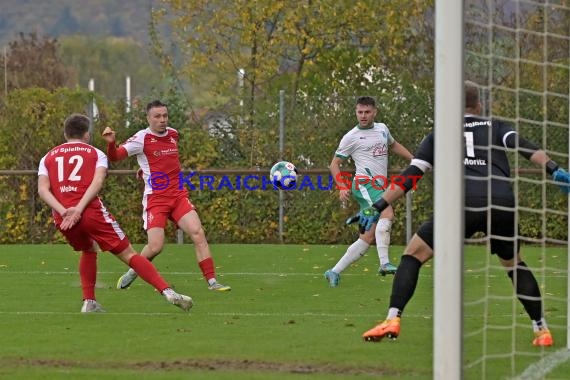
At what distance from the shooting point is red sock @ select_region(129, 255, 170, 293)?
1127cm

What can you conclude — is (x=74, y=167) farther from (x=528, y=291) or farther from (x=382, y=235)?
(x=382, y=235)

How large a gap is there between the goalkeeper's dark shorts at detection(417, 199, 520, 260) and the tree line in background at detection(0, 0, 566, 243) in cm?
1064

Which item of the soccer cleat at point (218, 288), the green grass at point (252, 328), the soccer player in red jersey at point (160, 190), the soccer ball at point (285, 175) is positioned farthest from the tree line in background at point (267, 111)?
the soccer cleat at point (218, 288)

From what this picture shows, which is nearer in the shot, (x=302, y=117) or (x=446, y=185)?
(x=446, y=185)

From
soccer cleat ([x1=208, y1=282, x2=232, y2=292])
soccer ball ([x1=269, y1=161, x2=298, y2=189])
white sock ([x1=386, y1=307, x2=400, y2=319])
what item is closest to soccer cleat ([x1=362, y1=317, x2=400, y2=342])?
white sock ([x1=386, y1=307, x2=400, y2=319])

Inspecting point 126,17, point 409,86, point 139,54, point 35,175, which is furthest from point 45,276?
point 126,17

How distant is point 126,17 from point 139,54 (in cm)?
4697

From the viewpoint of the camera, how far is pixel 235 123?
22.7 metres

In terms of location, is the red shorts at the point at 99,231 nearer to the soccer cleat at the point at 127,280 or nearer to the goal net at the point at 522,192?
the soccer cleat at the point at 127,280

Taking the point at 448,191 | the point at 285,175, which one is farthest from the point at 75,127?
the point at 285,175

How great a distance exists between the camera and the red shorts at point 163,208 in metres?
13.7

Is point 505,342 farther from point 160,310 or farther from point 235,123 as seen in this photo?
point 235,123

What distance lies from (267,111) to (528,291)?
1344 cm

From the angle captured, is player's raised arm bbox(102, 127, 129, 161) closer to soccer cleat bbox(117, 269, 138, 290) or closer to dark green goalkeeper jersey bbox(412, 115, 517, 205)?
soccer cleat bbox(117, 269, 138, 290)
